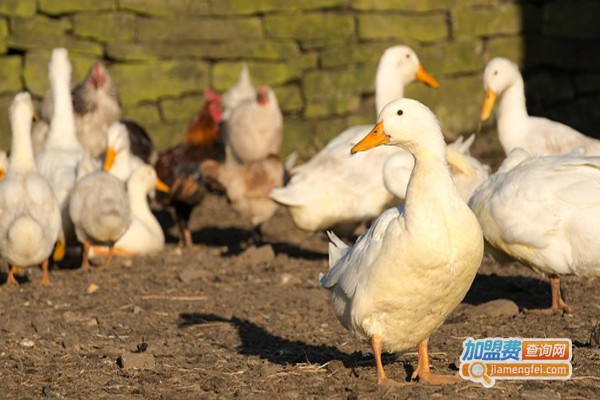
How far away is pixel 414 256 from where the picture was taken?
485 cm

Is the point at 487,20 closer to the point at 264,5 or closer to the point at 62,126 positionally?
the point at 264,5

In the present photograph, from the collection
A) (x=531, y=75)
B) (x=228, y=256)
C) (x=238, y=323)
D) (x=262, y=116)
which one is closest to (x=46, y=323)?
(x=238, y=323)

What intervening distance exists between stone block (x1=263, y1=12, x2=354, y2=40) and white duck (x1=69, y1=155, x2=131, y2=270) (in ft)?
13.6

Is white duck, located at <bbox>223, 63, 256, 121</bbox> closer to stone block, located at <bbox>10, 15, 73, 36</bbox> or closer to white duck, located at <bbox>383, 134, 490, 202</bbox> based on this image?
stone block, located at <bbox>10, 15, 73, 36</bbox>

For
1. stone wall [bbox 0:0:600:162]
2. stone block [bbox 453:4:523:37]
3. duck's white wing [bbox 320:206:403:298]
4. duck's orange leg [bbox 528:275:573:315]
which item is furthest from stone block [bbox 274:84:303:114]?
duck's white wing [bbox 320:206:403:298]

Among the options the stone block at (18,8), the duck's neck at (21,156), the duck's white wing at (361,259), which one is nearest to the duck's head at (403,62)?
the duck's neck at (21,156)

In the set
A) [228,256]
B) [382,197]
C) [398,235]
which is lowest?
[228,256]

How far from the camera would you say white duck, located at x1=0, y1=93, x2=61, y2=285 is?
7.75m

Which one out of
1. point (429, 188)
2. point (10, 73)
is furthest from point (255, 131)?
point (429, 188)

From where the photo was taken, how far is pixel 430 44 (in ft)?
41.9

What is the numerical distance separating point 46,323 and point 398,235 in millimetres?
2841

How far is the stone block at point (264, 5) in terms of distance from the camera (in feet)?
40.3

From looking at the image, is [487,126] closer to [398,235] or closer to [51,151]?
[51,151]

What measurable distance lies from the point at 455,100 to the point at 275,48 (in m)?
2.16
